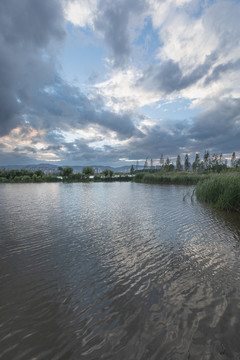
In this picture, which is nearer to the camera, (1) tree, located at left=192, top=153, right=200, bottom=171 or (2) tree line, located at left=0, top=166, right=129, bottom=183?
(2) tree line, located at left=0, top=166, right=129, bottom=183

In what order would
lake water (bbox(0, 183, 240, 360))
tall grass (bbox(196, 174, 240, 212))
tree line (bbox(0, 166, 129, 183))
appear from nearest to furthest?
lake water (bbox(0, 183, 240, 360)), tall grass (bbox(196, 174, 240, 212)), tree line (bbox(0, 166, 129, 183))

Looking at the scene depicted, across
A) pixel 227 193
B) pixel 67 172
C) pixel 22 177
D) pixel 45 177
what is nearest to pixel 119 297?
pixel 227 193

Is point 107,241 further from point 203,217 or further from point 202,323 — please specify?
point 203,217

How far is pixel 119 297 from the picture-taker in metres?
4.11

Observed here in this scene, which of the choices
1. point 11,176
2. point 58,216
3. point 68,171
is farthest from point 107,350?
point 11,176

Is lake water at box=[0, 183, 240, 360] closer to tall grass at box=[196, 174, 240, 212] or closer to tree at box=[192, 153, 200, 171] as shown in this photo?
tall grass at box=[196, 174, 240, 212]

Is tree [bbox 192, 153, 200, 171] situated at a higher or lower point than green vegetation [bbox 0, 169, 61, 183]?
higher

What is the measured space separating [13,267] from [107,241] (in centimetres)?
371

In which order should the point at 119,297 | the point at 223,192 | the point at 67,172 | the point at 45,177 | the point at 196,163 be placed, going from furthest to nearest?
the point at 196,163, the point at 67,172, the point at 45,177, the point at 223,192, the point at 119,297

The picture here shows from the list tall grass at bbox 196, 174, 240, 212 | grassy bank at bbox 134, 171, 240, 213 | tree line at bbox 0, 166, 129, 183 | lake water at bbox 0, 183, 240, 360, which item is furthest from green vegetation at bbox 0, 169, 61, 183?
lake water at bbox 0, 183, 240, 360

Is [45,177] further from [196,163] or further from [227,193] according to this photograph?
[196,163]

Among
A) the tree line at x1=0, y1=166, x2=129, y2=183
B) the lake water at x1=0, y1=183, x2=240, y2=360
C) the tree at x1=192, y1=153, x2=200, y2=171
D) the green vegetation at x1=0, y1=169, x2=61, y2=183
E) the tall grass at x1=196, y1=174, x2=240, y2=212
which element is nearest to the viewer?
the lake water at x1=0, y1=183, x2=240, y2=360

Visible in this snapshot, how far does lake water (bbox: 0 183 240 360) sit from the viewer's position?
2900 mm

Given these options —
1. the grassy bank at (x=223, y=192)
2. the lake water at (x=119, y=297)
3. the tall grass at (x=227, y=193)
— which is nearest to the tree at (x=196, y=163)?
the grassy bank at (x=223, y=192)
